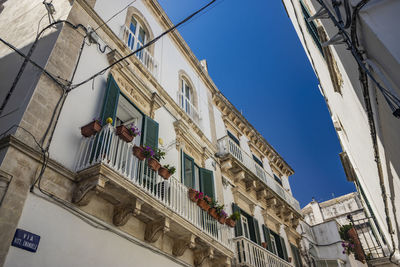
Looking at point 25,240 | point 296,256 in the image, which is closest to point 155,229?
point 25,240

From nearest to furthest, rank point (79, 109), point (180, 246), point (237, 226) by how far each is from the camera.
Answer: point (79, 109), point (180, 246), point (237, 226)

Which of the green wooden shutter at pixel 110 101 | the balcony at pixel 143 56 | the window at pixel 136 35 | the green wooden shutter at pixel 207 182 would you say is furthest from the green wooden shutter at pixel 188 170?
the window at pixel 136 35

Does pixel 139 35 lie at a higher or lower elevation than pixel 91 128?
higher

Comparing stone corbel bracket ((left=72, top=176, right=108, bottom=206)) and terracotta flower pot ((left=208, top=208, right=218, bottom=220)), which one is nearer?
stone corbel bracket ((left=72, top=176, right=108, bottom=206))

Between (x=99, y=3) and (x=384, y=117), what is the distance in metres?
8.37

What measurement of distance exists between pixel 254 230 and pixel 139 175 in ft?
24.3

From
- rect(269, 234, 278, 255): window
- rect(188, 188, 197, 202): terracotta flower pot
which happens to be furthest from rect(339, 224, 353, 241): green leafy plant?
rect(188, 188, 197, 202): terracotta flower pot

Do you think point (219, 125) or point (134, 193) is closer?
point (134, 193)

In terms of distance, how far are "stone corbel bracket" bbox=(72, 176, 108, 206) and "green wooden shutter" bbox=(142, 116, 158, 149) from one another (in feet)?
8.37

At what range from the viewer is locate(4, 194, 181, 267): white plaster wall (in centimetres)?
436

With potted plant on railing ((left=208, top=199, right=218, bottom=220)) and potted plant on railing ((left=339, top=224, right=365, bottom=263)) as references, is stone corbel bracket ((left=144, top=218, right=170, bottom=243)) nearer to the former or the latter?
potted plant on railing ((left=208, top=199, right=218, bottom=220))

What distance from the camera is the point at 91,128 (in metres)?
5.84

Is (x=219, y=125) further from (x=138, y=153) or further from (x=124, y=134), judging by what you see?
(x=124, y=134)

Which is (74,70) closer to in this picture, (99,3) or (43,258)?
(99,3)
